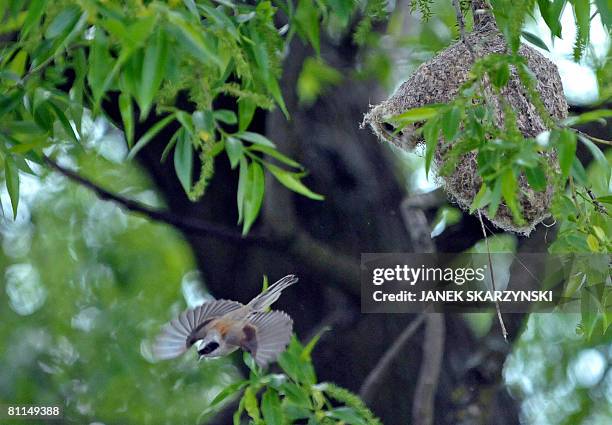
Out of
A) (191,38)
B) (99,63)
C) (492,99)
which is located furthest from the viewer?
(492,99)

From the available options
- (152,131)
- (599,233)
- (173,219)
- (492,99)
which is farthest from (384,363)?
(152,131)

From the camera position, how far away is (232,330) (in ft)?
6.63

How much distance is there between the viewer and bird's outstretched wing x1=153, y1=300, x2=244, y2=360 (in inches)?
81.1

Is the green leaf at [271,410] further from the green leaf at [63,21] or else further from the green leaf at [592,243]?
the green leaf at [63,21]

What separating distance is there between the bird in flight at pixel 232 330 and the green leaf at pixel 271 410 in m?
0.45

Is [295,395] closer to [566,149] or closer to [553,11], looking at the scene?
[566,149]

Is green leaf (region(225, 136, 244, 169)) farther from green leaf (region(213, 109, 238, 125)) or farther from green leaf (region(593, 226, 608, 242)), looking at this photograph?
green leaf (region(593, 226, 608, 242))

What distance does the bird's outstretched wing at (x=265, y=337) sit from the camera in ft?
6.40

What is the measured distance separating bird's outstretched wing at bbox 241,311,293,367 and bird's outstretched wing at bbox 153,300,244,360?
7 centimetres

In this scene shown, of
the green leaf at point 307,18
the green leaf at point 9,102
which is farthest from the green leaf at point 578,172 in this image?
the green leaf at point 9,102

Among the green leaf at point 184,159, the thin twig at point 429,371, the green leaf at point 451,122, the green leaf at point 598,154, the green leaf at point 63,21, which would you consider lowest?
the thin twig at point 429,371

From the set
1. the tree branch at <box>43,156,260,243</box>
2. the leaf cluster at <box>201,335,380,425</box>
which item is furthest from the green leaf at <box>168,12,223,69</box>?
the tree branch at <box>43,156,260,243</box>

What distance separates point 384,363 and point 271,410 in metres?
1.05

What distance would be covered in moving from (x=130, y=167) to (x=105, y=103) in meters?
0.56
